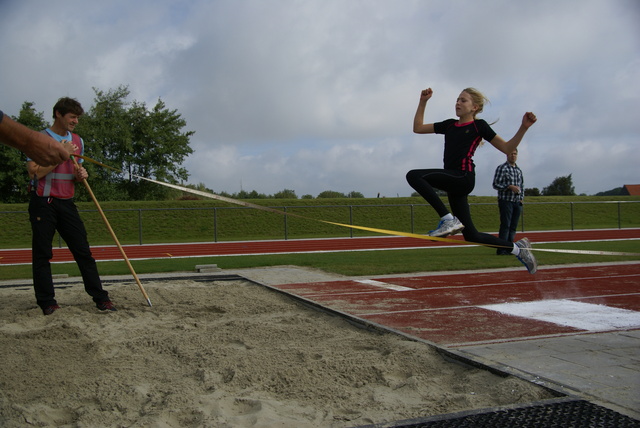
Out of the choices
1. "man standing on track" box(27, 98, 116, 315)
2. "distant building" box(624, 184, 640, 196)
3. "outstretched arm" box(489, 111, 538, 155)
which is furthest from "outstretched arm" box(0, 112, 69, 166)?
"distant building" box(624, 184, 640, 196)

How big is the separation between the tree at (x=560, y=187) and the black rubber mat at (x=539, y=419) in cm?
4765

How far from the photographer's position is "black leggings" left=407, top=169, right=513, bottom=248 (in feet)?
16.5

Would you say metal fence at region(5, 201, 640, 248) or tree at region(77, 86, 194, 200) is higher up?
tree at region(77, 86, 194, 200)

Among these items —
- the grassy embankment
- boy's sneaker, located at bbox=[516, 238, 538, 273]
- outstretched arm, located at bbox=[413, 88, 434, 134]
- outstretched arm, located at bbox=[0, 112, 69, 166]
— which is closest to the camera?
outstretched arm, located at bbox=[0, 112, 69, 166]

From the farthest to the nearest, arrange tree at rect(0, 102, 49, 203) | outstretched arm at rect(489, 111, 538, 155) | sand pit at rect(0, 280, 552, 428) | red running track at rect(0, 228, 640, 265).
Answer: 1. tree at rect(0, 102, 49, 203)
2. red running track at rect(0, 228, 640, 265)
3. outstretched arm at rect(489, 111, 538, 155)
4. sand pit at rect(0, 280, 552, 428)

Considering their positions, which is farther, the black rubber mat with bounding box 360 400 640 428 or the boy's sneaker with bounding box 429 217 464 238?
the boy's sneaker with bounding box 429 217 464 238

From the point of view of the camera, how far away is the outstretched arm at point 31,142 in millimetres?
3223

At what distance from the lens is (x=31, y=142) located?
3.38 metres

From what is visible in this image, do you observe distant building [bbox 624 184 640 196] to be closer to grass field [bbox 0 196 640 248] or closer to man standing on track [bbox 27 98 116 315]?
grass field [bbox 0 196 640 248]

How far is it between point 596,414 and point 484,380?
0.80 m

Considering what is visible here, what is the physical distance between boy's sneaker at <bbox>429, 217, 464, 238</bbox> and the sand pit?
105 cm

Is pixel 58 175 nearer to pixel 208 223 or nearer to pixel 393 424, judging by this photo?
pixel 393 424

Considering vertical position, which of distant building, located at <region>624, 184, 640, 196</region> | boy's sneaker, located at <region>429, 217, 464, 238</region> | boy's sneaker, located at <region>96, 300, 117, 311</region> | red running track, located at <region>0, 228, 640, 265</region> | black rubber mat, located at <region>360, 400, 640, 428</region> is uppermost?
distant building, located at <region>624, 184, 640, 196</region>

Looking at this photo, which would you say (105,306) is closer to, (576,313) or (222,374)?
(222,374)
